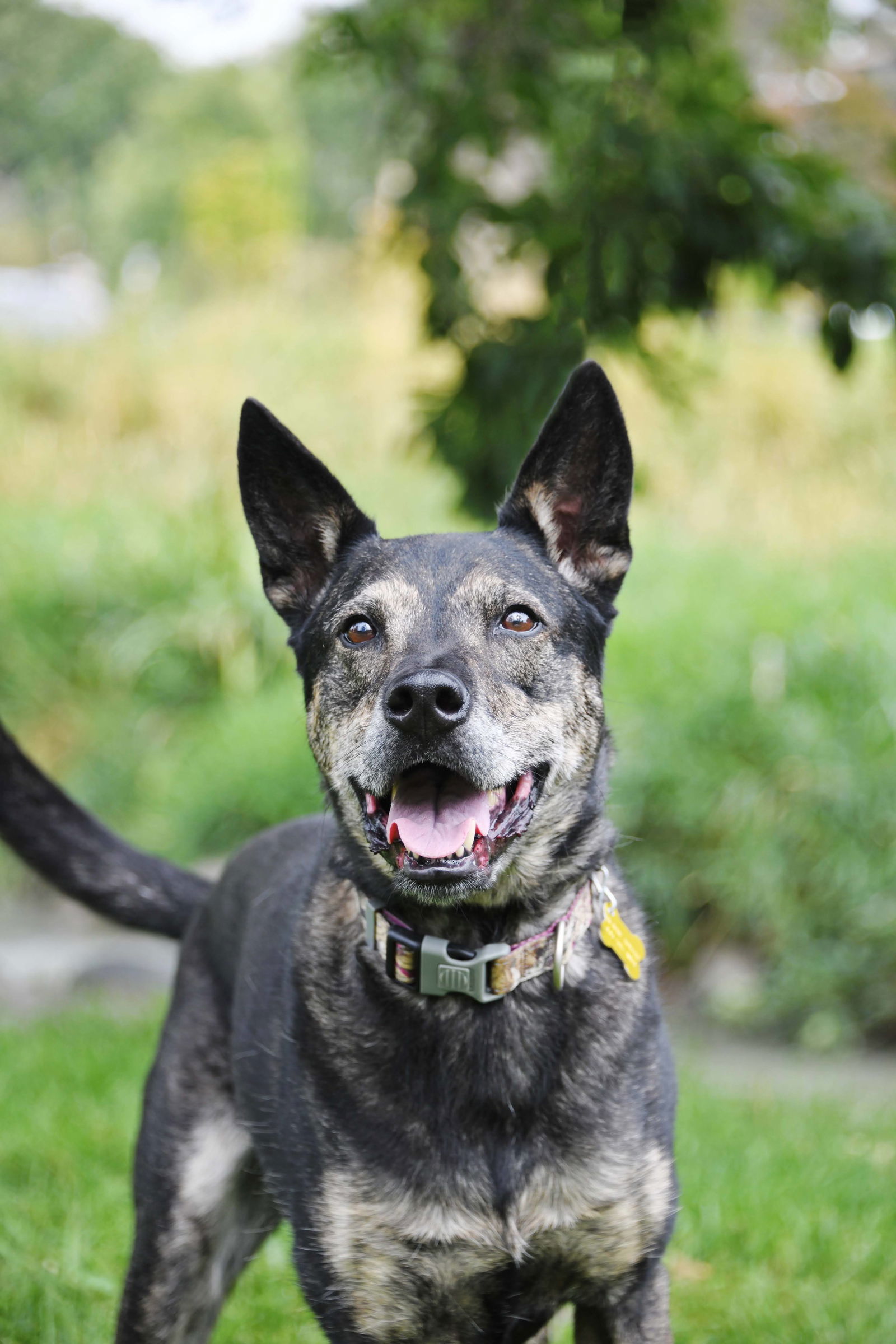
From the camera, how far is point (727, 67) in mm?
4680

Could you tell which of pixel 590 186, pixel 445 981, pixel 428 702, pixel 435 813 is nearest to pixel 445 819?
pixel 435 813

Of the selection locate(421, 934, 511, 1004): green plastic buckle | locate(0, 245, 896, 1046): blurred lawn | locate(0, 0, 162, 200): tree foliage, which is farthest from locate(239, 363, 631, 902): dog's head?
locate(0, 0, 162, 200): tree foliage

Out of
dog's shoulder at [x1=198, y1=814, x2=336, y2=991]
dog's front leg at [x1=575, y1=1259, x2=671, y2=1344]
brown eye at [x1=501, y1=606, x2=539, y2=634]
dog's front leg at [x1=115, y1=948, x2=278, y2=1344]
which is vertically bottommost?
dog's front leg at [x1=115, y1=948, x2=278, y2=1344]

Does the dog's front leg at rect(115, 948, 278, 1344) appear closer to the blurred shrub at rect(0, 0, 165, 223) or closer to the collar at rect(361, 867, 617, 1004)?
the collar at rect(361, 867, 617, 1004)

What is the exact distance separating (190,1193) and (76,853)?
903 mm

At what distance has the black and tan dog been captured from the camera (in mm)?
2525

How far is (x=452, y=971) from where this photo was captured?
104 inches

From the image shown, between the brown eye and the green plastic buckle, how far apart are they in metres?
0.65

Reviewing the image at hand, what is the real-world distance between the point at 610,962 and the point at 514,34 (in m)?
3.33

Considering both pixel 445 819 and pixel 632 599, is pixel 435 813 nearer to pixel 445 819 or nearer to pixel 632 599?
pixel 445 819

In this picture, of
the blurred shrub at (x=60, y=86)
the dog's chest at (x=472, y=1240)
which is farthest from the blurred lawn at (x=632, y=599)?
the dog's chest at (x=472, y=1240)

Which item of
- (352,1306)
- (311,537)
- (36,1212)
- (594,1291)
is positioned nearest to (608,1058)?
(594,1291)

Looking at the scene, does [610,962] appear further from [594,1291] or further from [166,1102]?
[166,1102]

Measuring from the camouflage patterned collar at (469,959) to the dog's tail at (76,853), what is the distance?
3.36 ft
